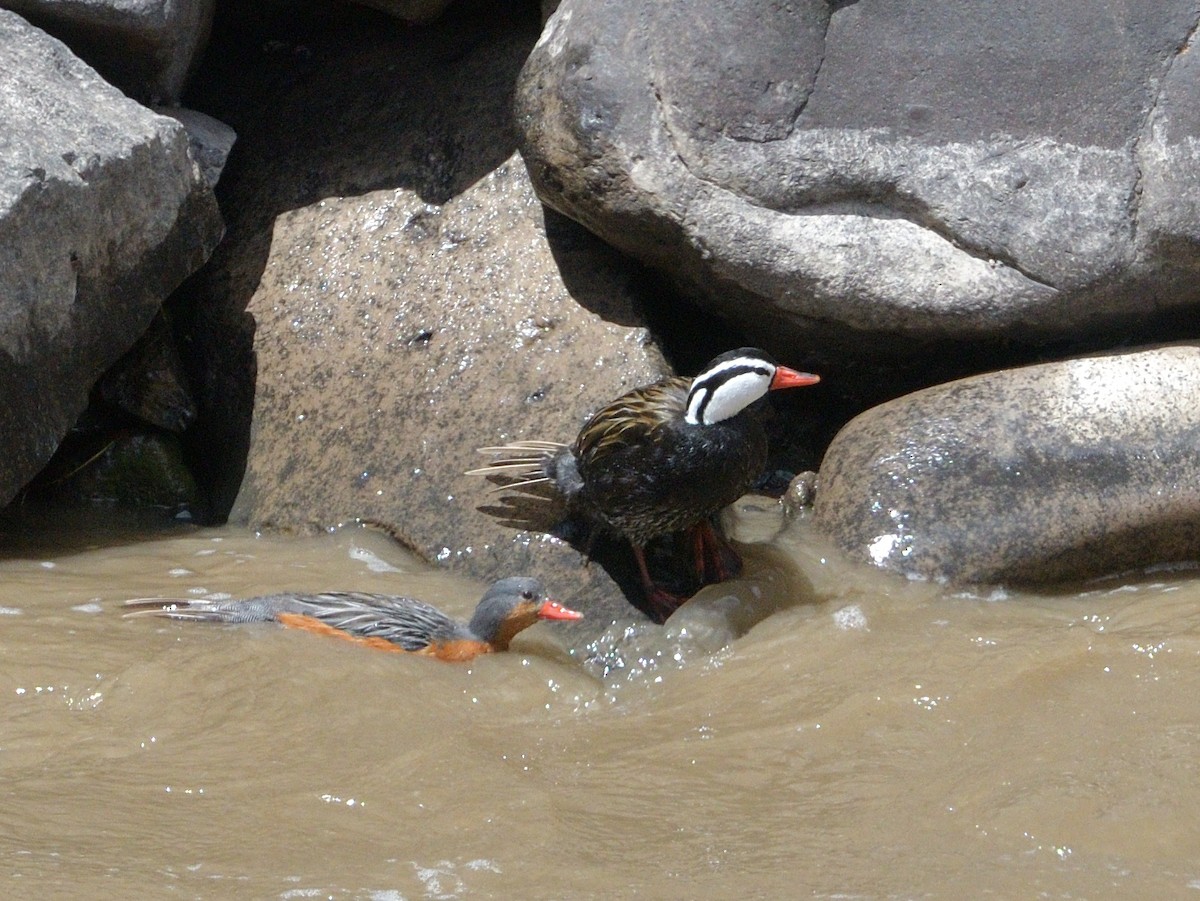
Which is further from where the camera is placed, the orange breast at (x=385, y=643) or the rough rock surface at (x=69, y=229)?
the rough rock surface at (x=69, y=229)

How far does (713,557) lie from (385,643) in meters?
1.34

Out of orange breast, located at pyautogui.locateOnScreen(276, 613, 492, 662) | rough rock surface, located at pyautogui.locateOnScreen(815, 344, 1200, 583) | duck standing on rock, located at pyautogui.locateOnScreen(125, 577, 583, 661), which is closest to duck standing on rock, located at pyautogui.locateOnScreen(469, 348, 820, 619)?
duck standing on rock, located at pyautogui.locateOnScreen(125, 577, 583, 661)

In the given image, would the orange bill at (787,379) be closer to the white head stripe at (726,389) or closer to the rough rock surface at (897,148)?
the white head stripe at (726,389)

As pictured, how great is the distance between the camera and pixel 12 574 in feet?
17.7

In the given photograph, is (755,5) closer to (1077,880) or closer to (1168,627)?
(1168,627)

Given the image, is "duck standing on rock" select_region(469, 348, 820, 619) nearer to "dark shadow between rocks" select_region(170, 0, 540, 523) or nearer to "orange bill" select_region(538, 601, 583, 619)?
"orange bill" select_region(538, 601, 583, 619)

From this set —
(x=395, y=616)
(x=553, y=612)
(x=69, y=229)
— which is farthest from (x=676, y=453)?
(x=69, y=229)

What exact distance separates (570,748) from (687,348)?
2.76 metres

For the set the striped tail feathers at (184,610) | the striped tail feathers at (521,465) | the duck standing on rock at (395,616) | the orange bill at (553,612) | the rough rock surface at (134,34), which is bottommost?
the striped tail feathers at (184,610)

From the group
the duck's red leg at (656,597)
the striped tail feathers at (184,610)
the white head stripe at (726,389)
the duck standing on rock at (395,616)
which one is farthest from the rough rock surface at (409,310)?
the striped tail feathers at (184,610)

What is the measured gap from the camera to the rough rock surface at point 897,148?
5.60 meters

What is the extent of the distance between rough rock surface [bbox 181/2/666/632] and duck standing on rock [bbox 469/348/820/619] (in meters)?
0.29

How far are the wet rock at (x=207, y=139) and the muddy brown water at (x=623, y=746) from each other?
6.67 ft

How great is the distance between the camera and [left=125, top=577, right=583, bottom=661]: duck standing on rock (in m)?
4.88
